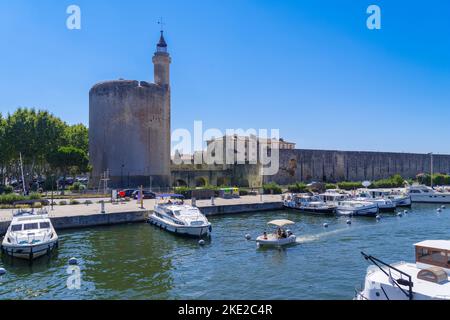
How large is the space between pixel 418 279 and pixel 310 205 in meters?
25.0

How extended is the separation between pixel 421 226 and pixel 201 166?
119ft

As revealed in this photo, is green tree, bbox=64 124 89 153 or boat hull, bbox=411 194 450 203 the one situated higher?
green tree, bbox=64 124 89 153

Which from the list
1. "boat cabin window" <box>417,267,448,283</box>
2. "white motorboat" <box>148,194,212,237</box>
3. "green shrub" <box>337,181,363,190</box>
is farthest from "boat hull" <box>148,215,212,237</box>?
"green shrub" <box>337,181,363,190</box>

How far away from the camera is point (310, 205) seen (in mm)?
36250

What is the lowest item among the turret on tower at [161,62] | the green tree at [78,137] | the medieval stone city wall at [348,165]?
Result: the medieval stone city wall at [348,165]

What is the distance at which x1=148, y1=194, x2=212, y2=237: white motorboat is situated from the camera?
76.6ft

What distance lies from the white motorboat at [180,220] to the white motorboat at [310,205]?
14.2 meters

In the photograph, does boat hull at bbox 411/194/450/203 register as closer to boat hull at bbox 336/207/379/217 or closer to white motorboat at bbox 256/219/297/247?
boat hull at bbox 336/207/379/217

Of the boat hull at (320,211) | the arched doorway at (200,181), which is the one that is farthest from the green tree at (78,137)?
the boat hull at (320,211)

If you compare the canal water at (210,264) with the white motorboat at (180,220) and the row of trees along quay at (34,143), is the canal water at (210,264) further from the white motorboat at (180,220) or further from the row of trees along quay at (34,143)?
the row of trees along quay at (34,143)

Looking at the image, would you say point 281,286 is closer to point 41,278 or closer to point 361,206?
point 41,278

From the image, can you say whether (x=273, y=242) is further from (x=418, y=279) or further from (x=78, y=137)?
(x=78, y=137)

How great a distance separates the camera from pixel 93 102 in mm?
53031

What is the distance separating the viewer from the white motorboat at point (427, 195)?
4528 cm
